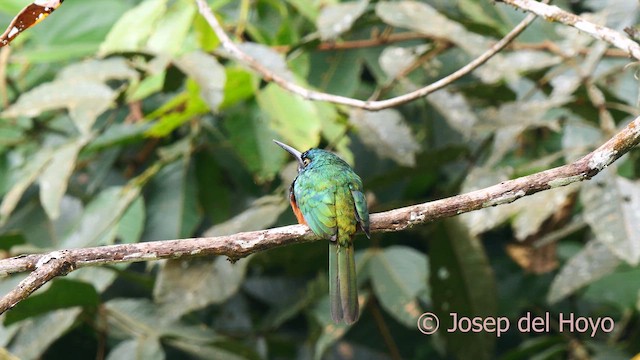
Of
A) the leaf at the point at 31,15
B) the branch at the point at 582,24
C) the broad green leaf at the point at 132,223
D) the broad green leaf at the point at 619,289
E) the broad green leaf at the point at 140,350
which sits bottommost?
the broad green leaf at the point at 619,289

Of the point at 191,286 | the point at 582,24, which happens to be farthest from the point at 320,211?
the point at 191,286

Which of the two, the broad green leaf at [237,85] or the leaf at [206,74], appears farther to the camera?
the broad green leaf at [237,85]

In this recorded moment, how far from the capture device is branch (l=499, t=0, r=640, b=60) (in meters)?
1.63

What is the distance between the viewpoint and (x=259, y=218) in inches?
85.6

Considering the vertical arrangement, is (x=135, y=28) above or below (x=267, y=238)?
below

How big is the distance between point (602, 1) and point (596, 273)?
97 centimetres

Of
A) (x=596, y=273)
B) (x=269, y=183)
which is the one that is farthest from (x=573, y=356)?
(x=269, y=183)

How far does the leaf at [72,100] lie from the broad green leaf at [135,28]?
11 centimetres

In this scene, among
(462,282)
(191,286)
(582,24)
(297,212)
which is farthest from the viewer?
(462,282)

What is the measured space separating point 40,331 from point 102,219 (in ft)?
1.01

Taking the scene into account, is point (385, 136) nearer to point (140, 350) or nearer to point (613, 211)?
point (613, 211)

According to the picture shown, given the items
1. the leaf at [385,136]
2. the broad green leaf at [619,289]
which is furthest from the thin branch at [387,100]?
the broad green leaf at [619,289]

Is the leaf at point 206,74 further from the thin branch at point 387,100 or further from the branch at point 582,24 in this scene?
the branch at point 582,24

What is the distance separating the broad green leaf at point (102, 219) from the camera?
236 centimetres
